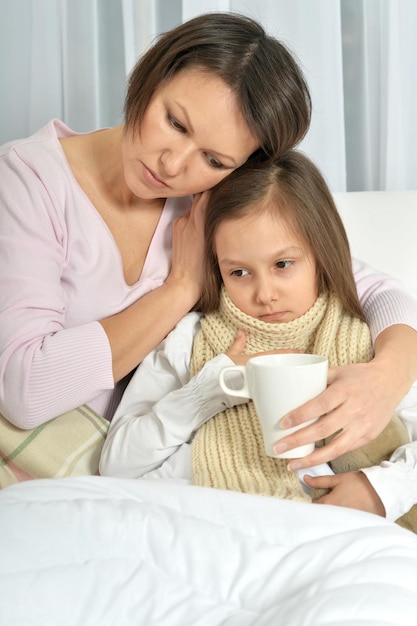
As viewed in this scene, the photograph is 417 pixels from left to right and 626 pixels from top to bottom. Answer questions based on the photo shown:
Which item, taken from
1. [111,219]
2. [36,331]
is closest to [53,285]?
[36,331]

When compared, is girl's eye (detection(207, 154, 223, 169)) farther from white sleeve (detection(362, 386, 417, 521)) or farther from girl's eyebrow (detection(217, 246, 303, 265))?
white sleeve (detection(362, 386, 417, 521))

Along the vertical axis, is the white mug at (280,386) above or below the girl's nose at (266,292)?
below

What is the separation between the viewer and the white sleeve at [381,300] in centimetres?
132

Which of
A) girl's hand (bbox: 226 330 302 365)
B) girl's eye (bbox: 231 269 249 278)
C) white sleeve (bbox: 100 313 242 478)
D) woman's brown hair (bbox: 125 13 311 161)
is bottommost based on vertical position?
white sleeve (bbox: 100 313 242 478)

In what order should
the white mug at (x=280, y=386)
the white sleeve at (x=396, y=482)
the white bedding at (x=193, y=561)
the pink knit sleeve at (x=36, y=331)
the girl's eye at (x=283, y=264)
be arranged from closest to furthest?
the white bedding at (x=193, y=561) → the white mug at (x=280, y=386) → the white sleeve at (x=396, y=482) → the pink knit sleeve at (x=36, y=331) → the girl's eye at (x=283, y=264)

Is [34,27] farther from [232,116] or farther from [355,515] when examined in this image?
[355,515]

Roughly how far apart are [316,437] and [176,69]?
0.63 meters

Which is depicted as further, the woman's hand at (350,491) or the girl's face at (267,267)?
the girl's face at (267,267)

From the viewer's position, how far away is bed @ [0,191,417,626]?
0.67m

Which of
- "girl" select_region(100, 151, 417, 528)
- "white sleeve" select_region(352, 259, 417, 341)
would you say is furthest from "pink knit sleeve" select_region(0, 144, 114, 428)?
"white sleeve" select_region(352, 259, 417, 341)

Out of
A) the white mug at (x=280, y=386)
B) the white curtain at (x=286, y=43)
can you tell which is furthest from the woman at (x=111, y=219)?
the white curtain at (x=286, y=43)

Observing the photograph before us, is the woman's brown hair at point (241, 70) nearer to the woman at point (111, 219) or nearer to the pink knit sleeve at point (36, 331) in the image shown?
the woman at point (111, 219)

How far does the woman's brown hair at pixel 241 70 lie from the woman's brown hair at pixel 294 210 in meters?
0.06

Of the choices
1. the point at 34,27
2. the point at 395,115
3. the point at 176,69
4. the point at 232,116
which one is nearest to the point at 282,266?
the point at 232,116
